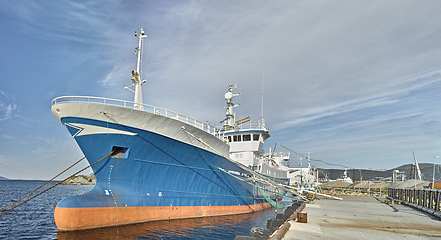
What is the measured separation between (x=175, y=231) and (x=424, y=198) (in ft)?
48.5

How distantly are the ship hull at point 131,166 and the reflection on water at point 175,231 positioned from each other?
381mm

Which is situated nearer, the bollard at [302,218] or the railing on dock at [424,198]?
Result: the bollard at [302,218]

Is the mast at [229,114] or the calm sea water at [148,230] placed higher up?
the mast at [229,114]

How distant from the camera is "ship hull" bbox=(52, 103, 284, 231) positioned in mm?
11820

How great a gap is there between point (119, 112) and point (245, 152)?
1201 cm

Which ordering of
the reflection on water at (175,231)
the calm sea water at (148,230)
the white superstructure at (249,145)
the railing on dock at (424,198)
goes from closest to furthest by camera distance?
the reflection on water at (175,231) → the calm sea water at (148,230) → the railing on dock at (424,198) → the white superstructure at (249,145)

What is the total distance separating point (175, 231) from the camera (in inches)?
482

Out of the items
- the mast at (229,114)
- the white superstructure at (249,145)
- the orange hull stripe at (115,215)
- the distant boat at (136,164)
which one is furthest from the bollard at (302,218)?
the mast at (229,114)

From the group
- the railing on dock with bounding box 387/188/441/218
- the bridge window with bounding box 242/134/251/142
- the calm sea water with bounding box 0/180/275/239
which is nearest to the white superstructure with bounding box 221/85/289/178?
the bridge window with bounding box 242/134/251/142

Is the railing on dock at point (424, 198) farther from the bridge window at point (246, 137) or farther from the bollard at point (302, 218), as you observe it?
the bridge window at point (246, 137)

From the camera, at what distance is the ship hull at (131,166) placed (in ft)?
38.8

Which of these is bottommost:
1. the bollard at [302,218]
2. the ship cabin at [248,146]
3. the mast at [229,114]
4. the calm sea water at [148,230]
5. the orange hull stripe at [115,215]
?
the calm sea water at [148,230]

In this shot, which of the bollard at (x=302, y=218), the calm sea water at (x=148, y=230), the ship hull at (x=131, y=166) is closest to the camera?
the bollard at (x=302, y=218)

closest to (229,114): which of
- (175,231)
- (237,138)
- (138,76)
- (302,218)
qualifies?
(237,138)
